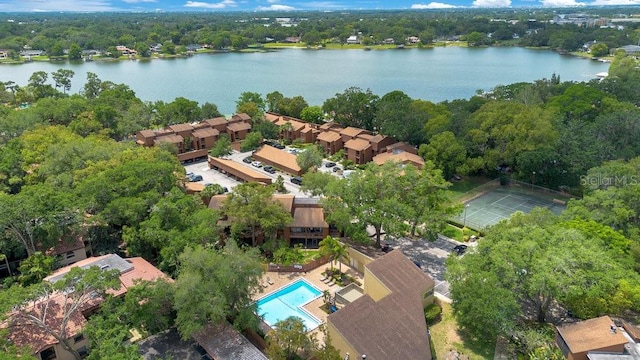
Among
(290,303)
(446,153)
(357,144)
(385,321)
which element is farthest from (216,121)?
(385,321)

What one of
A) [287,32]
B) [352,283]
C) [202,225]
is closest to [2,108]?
[202,225]

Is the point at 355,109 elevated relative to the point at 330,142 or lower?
elevated

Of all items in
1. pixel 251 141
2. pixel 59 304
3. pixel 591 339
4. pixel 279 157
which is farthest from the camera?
pixel 251 141

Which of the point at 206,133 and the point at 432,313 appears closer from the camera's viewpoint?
the point at 432,313

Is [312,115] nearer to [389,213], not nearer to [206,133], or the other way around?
[206,133]

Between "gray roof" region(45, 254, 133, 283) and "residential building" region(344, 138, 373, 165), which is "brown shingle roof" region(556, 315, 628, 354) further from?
"residential building" region(344, 138, 373, 165)

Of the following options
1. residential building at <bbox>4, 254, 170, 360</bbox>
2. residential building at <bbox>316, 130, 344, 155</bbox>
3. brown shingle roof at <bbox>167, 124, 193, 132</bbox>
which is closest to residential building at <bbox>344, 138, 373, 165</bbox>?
residential building at <bbox>316, 130, 344, 155</bbox>

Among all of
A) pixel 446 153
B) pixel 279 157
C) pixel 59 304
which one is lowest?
pixel 279 157

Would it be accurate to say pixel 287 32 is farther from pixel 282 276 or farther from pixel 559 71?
pixel 282 276
